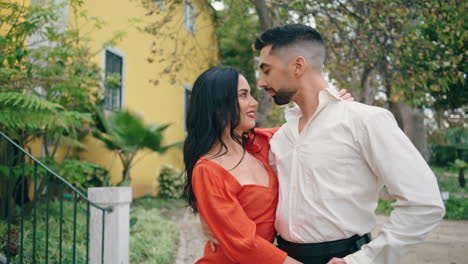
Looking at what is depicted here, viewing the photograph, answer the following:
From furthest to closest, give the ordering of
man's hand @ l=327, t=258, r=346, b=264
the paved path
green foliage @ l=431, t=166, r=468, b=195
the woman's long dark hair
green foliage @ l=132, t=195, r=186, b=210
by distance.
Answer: green foliage @ l=431, t=166, r=468, b=195 → green foliage @ l=132, t=195, r=186, b=210 → the paved path → the woman's long dark hair → man's hand @ l=327, t=258, r=346, b=264

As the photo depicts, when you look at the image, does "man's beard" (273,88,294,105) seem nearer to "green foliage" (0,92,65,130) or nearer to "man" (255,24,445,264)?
"man" (255,24,445,264)

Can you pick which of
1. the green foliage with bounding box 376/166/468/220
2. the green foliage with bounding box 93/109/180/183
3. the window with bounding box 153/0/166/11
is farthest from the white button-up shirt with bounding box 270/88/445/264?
the green foliage with bounding box 93/109/180/183

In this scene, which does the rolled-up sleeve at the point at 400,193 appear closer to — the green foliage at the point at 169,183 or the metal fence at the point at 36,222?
the metal fence at the point at 36,222

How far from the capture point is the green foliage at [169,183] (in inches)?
472

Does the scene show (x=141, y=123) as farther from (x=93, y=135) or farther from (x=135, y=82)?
(x=135, y=82)

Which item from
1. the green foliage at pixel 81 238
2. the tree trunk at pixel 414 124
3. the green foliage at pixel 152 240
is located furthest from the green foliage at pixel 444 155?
the green foliage at pixel 81 238

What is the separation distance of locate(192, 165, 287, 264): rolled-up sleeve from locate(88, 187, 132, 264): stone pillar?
8.41 feet

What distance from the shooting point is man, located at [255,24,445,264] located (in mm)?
1824

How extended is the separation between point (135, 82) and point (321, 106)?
9618mm

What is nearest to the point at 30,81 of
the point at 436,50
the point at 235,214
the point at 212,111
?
the point at 212,111

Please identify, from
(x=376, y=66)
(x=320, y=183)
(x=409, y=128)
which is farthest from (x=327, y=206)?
(x=409, y=128)

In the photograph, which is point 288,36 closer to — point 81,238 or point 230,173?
point 230,173

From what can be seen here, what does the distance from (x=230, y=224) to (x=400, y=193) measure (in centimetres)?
78

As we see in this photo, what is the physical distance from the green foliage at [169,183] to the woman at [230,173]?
9.52 meters
